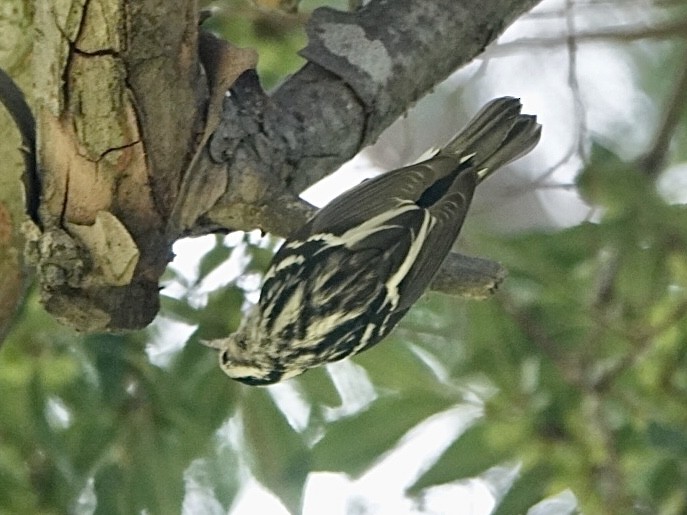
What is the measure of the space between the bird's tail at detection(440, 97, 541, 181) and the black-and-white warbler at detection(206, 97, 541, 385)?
15 cm

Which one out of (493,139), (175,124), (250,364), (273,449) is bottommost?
(273,449)

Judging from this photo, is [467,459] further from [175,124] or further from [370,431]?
[175,124]

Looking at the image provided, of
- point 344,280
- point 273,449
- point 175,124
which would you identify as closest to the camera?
point 175,124

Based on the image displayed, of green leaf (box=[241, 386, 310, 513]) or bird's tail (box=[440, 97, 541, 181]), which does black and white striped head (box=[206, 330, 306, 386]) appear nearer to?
green leaf (box=[241, 386, 310, 513])

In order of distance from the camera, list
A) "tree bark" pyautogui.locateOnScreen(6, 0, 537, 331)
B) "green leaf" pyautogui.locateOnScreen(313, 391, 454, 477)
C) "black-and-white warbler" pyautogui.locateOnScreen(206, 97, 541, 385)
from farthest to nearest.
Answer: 1. "green leaf" pyautogui.locateOnScreen(313, 391, 454, 477)
2. "black-and-white warbler" pyautogui.locateOnScreen(206, 97, 541, 385)
3. "tree bark" pyautogui.locateOnScreen(6, 0, 537, 331)

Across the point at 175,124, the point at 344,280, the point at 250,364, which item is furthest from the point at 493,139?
the point at 175,124

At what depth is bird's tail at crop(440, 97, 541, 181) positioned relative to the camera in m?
1.36

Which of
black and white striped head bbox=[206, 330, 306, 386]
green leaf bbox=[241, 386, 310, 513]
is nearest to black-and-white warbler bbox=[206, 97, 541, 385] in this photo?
black and white striped head bbox=[206, 330, 306, 386]

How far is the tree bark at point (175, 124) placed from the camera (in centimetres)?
85

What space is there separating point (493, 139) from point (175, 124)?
0.55 meters

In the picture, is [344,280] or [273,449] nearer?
[344,280]

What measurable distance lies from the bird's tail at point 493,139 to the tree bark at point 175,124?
0.39 ft

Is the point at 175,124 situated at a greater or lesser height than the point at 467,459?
greater

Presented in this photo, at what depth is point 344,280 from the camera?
1.17 m
